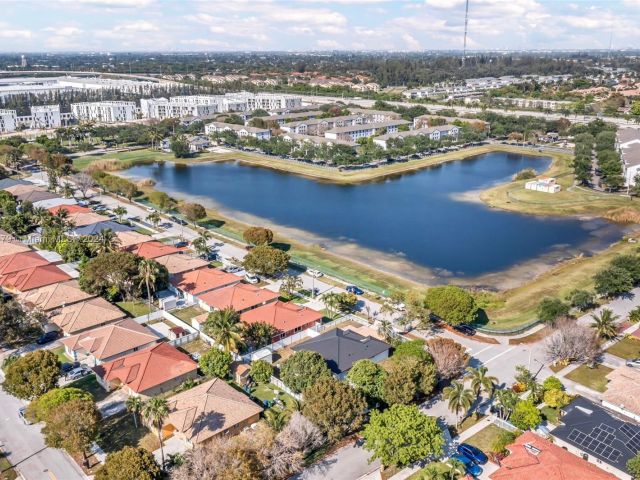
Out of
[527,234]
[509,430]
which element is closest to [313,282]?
[509,430]

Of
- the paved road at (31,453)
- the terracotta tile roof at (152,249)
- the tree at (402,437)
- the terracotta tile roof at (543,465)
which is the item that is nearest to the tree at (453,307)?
the terracotta tile roof at (543,465)

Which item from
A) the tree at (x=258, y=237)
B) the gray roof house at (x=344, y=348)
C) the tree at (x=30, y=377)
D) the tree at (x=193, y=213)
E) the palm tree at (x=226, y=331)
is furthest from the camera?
the tree at (x=193, y=213)

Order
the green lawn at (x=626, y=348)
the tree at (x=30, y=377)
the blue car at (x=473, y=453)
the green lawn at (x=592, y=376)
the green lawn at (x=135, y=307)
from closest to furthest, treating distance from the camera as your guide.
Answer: the blue car at (x=473, y=453)
the tree at (x=30, y=377)
the green lawn at (x=592, y=376)
the green lawn at (x=626, y=348)
the green lawn at (x=135, y=307)

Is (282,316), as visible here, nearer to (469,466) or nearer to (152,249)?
(469,466)

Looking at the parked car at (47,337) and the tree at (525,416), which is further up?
the tree at (525,416)

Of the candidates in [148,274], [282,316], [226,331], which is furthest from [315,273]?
[226,331]

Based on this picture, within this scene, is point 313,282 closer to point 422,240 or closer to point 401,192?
point 422,240

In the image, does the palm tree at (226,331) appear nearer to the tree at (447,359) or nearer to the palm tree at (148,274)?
the palm tree at (148,274)
